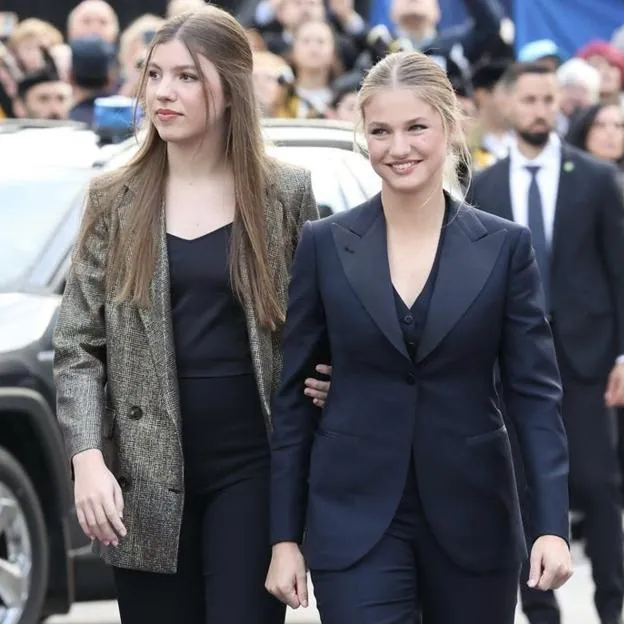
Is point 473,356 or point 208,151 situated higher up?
point 208,151

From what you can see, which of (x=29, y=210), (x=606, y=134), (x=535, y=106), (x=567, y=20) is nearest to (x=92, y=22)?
(x=606, y=134)

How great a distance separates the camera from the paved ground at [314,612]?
815 centimetres

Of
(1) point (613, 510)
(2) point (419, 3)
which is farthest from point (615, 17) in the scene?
(1) point (613, 510)

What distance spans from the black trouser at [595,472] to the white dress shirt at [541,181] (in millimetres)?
554

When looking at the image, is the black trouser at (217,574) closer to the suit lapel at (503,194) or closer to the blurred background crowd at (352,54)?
the suit lapel at (503,194)

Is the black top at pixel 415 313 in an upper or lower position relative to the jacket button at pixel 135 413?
upper

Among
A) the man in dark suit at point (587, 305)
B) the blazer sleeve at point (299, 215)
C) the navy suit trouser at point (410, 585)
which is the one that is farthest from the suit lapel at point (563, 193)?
the navy suit trouser at point (410, 585)

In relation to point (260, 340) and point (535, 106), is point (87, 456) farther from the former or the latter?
point (535, 106)

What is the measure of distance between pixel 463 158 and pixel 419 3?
8507 mm

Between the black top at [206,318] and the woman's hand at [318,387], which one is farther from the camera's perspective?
the black top at [206,318]

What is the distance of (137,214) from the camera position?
4.61 m

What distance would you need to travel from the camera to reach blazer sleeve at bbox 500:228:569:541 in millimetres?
4344

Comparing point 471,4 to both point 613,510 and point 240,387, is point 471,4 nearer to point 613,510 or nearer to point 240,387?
point 613,510

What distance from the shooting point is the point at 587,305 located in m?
7.77
